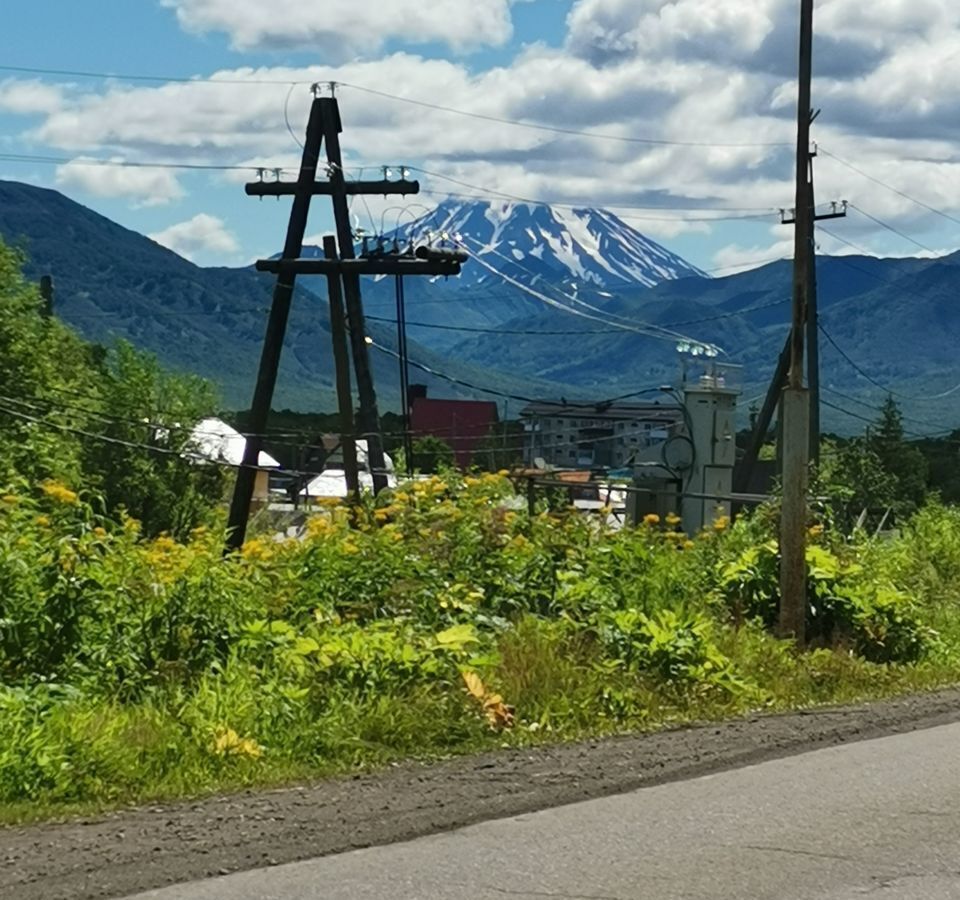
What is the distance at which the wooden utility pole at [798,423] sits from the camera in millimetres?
14930

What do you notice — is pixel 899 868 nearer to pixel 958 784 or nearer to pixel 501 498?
pixel 958 784

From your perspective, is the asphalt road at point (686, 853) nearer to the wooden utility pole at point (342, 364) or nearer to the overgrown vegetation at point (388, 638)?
the overgrown vegetation at point (388, 638)

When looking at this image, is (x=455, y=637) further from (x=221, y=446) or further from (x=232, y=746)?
(x=221, y=446)

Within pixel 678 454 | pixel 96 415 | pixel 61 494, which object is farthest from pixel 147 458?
pixel 61 494

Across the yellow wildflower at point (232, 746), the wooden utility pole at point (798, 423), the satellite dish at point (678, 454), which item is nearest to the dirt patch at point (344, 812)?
the yellow wildflower at point (232, 746)

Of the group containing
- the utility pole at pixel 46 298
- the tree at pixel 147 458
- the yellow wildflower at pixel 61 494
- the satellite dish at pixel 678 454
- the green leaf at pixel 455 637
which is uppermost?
the utility pole at pixel 46 298

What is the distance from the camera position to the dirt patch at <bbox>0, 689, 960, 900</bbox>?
260 inches

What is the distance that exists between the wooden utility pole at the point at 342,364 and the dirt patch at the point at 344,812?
19.5 meters

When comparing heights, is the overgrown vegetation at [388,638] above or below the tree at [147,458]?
above

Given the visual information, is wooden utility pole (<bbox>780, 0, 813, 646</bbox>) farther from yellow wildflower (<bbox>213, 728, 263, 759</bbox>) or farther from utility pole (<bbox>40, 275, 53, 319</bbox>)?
utility pole (<bbox>40, 275, 53, 319</bbox>)

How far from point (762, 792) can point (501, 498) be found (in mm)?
7887

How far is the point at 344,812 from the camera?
25.3 feet

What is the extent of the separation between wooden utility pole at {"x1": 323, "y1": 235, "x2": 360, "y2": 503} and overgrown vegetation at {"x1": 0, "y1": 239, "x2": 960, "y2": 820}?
1262 cm

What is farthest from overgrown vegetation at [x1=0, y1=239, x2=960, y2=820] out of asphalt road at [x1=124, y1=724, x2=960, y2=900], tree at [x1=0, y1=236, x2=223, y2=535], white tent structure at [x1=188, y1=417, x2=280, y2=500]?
white tent structure at [x1=188, y1=417, x2=280, y2=500]
